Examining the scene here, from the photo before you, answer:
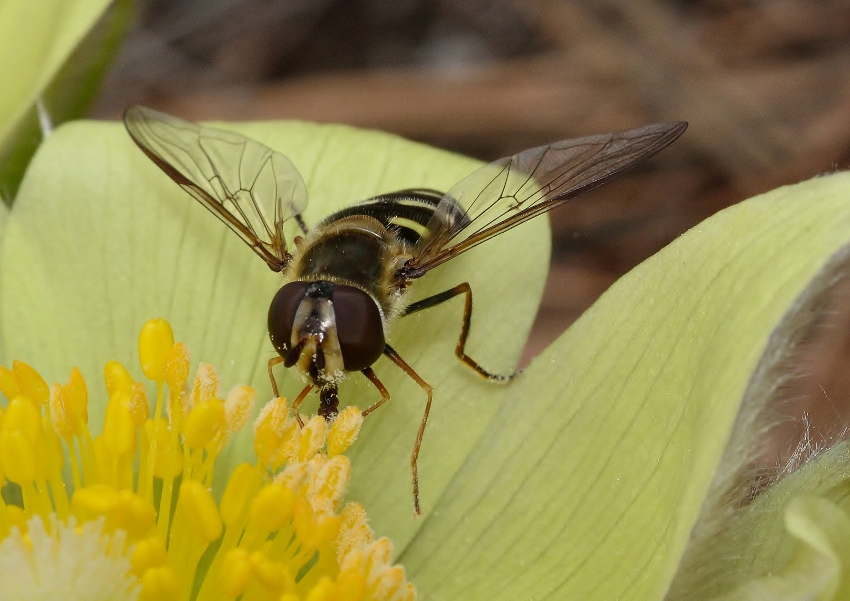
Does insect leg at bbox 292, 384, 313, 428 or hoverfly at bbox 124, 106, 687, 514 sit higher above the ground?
hoverfly at bbox 124, 106, 687, 514

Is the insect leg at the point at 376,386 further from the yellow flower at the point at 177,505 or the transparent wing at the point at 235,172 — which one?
the transparent wing at the point at 235,172

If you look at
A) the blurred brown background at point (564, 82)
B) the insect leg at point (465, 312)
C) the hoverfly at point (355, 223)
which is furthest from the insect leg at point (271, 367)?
the blurred brown background at point (564, 82)

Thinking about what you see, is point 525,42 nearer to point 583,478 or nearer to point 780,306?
point 583,478

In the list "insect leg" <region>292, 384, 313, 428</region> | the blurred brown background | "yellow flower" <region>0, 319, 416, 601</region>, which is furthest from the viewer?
the blurred brown background

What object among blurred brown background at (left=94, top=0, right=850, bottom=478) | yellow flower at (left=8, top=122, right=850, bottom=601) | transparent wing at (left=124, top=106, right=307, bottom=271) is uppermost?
blurred brown background at (left=94, top=0, right=850, bottom=478)

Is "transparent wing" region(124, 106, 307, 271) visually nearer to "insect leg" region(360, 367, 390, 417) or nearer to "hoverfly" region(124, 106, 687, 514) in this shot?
"hoverfly" region(124, 106, 687, 514)

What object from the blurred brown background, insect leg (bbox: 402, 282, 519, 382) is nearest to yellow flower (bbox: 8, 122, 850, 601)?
insect leg (bbox: 402, 282, 519, 382)
